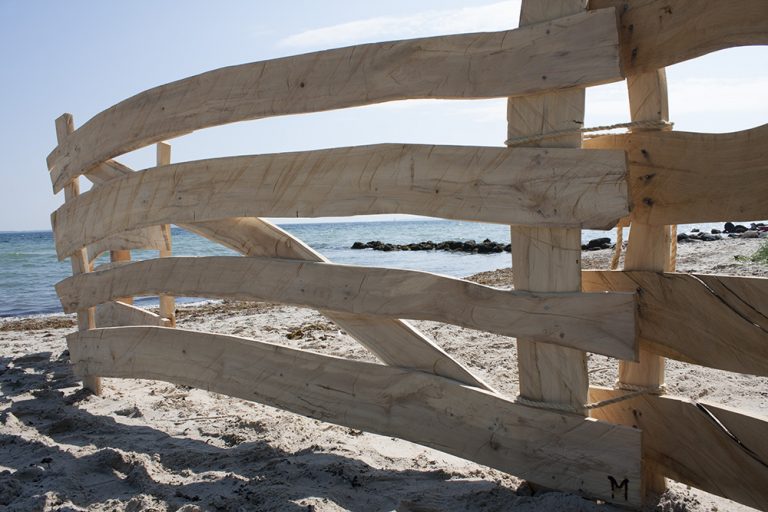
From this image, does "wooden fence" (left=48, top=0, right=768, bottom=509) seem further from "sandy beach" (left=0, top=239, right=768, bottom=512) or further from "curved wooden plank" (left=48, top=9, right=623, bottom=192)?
"sandy beach" (left=0, top=239, right=768, bottom=512)

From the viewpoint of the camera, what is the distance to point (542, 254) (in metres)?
2.35

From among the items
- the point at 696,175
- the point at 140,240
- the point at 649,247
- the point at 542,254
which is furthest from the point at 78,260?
the point at 696,175

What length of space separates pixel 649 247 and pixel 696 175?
1.07 feet

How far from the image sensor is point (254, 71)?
3.06m

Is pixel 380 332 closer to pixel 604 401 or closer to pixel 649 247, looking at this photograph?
pixel 604 401

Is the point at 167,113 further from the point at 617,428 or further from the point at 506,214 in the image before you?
the point at 617,428

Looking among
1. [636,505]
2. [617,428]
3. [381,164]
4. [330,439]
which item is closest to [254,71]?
[381,164]

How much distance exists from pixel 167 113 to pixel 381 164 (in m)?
1.58

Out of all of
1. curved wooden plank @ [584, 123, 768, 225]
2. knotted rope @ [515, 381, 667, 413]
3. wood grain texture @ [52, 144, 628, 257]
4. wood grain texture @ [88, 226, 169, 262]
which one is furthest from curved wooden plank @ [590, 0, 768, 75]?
wood grain texture @ [88, 226, 169, 262]

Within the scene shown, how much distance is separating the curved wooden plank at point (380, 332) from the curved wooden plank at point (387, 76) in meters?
0.61

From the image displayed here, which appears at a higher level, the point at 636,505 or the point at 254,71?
the point at 254,71

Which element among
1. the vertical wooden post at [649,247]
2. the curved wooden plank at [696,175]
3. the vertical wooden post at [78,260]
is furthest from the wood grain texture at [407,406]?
the curved wooden plank at [696,175]

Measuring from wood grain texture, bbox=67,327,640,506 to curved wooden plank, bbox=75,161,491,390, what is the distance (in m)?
0.06

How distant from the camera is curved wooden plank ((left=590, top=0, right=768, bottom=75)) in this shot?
201cm
